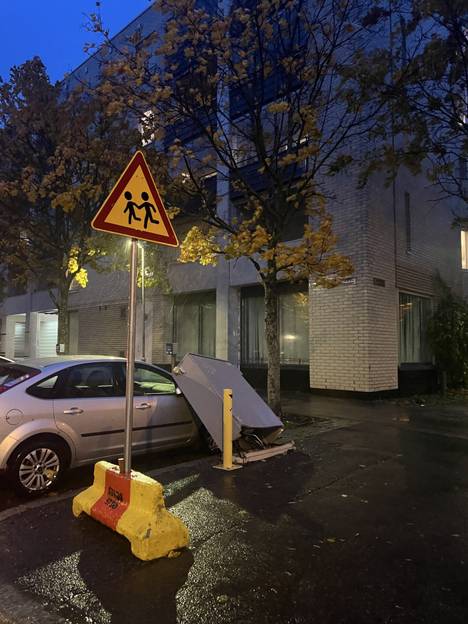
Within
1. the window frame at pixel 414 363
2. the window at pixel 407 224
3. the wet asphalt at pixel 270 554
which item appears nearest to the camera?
the wet asphalt at pixel 270 554

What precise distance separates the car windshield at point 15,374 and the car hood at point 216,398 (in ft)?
5.83

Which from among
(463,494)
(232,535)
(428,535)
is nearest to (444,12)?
(463,494)

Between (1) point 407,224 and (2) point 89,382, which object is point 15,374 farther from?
(1) point 407,224

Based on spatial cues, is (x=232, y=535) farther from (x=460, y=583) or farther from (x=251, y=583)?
(x=460, y=583)

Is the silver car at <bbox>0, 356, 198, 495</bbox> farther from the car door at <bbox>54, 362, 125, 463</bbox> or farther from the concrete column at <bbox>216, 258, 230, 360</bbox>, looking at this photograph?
the concrete column at <bbox>216, 258, 230, 360</bbox>

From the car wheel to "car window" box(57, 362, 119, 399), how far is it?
1.97 ft

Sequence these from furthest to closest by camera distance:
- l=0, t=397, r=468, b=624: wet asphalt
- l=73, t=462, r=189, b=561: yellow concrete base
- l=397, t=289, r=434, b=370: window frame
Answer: l=397, t=289, r=434, b=370: window frame, l=73, t=462, r=189, b=561: yellow concrete base, l=0, t=397, r=468, b=624: wet asphalt

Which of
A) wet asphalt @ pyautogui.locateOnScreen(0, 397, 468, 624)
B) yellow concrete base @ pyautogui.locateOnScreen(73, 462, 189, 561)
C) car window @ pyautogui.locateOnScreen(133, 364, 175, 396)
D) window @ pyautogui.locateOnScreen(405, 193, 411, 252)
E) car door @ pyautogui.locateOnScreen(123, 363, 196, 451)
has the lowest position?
wet asphalt @ pyautogui.locateOnScreen(0, 397, 468, 624)

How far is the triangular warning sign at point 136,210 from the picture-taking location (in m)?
3.96

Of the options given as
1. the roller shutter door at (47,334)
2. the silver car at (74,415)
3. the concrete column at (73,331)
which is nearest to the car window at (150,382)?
the silver car at (74,415)

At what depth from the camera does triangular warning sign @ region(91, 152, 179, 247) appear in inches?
156

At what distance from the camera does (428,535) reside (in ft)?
13.1

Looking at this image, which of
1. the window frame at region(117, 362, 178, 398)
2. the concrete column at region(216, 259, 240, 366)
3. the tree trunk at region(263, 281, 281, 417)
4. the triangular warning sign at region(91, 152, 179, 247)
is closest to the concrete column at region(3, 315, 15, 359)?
the concrete column at region(216, 259, 240, 366)

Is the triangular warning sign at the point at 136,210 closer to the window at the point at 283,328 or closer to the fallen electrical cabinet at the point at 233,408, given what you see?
the fallen electrical cabinet at the point at 233,408
